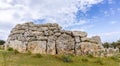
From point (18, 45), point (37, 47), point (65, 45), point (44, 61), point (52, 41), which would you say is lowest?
point (44, 61)

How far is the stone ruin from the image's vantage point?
24.1 m

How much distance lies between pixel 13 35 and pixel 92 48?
27.8ft

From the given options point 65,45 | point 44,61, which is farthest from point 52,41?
point 44,61

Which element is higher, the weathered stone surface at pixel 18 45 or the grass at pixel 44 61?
the weathered stone surface at pixel 18 45

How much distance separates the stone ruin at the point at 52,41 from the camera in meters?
24.1

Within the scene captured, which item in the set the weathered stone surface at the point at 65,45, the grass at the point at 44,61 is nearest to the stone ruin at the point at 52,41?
the weathered stone surface at the point at 65,45

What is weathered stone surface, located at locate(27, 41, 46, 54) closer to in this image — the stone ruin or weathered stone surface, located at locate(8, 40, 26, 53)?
the stone ruin

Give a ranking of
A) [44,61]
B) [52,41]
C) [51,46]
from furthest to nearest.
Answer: [52,41] < [51,46] < [44,61]

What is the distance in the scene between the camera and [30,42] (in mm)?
24375

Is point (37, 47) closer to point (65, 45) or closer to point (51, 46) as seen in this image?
point (51, 46)

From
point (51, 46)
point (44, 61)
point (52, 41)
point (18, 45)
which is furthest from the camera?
point (18, 45)

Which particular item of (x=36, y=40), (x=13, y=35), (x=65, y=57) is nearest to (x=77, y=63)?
(x=65, y=57)

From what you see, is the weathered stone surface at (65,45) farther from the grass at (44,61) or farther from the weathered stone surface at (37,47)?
the grass at (44,61)

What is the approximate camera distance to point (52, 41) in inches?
956
